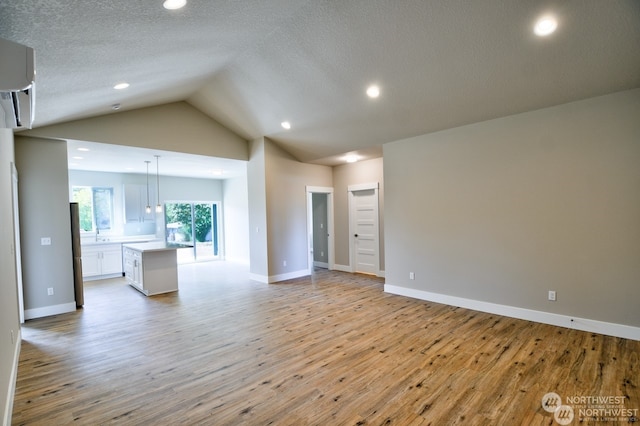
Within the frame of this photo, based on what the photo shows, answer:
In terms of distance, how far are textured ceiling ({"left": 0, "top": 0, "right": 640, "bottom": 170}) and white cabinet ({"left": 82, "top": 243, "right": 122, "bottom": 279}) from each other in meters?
3.99

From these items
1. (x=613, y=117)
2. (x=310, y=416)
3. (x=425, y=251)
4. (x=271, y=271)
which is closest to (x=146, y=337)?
(x=310, y=416)

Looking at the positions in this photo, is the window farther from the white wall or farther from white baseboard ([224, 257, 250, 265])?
the white wall

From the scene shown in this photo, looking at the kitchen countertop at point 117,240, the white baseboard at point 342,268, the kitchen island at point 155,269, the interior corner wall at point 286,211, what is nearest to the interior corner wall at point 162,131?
the interior corner wall at point 286,211

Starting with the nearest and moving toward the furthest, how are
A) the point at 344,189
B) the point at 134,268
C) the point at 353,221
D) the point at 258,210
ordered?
the point at 134,268 < the point at 258,210 < the point at 353,221 < the point at 344,189

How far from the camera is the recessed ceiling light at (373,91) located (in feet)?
13.6

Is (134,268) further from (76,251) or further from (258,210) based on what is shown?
(258,210)

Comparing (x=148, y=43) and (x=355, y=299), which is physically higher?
(x=148, y=43)

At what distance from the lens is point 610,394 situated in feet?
7.93

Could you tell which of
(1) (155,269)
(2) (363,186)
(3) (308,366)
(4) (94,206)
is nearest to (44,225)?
(1) (155,269)

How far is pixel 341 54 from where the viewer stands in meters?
3.69

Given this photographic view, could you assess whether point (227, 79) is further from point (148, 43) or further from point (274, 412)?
point (274, 412)

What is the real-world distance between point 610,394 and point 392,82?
147 inches

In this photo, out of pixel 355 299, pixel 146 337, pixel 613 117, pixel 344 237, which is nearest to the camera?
pixel 613 117

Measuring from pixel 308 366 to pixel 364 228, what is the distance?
463 cm
